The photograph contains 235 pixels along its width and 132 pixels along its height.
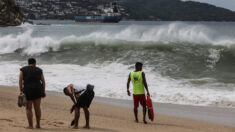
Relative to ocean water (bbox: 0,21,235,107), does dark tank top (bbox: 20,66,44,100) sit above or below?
above

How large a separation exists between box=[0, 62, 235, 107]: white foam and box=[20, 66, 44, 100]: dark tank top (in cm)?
596

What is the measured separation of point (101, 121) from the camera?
894 cm

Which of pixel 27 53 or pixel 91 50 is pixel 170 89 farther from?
pixel 27 53

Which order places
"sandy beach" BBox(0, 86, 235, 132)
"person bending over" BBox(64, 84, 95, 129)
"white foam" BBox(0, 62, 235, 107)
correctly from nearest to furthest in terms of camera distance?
"person bending over" BBox(64, 84, 95, 129)
"sandy beach" BBox(0, 86, 235, 132)
"white foam" BBox(0, 62, 235, 107)

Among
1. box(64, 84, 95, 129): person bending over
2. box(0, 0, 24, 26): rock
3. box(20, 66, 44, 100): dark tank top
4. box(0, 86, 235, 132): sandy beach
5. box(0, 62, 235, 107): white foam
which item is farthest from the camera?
box(0, 0, 24, 26): rock

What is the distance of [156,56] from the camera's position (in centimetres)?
2397

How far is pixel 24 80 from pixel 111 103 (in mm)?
5046

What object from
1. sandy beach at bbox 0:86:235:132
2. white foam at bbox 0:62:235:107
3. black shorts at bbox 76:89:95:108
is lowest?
white foam at bbox 0:62:235:107

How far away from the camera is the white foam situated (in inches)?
497

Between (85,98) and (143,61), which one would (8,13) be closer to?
(143,61)

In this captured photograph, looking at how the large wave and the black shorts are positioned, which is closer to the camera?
the black shorts

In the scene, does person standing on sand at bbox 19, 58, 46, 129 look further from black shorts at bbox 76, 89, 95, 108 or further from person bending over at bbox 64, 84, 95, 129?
black shorts at bbox 76, 89, 95, 108

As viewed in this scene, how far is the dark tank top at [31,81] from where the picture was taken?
7.34m

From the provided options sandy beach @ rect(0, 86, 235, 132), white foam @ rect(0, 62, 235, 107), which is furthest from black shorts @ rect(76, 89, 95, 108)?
white foam @ rect(0, 62, 235, 107)
